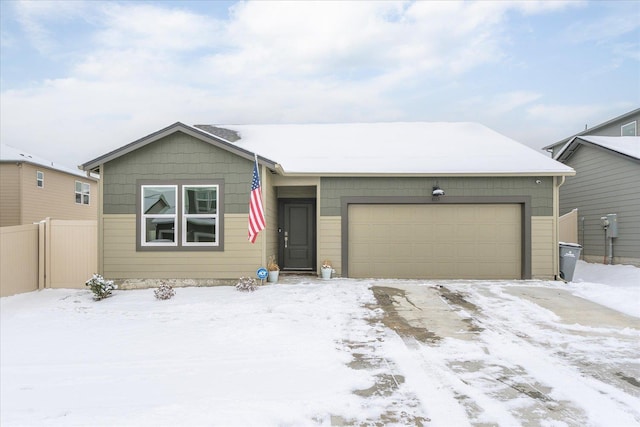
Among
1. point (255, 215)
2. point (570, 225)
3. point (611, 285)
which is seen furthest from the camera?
point (570, 225)

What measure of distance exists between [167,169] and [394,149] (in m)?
6.18

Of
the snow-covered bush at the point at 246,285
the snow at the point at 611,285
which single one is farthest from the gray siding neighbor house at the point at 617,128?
the snow-covered bush at the point at 246,285

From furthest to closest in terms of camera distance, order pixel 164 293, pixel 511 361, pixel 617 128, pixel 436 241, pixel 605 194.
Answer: pixel 617 128
pixel 605 194
pixel 436 241
pixel 164 293
pixel 511 361

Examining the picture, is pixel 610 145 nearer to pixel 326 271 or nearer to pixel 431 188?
pixel 431 188

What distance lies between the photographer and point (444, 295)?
772 cm

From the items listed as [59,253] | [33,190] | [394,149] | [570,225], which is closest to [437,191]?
[394,149]

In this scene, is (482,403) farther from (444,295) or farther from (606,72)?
(606,72)

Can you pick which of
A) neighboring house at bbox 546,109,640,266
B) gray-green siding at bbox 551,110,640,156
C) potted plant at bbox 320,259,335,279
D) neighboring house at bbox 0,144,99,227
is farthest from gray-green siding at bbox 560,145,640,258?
neighboring house at bbox 0,144,99,227

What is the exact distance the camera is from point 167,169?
356 inches

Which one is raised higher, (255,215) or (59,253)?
(255,215)

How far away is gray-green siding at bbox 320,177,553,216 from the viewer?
32.3 ft

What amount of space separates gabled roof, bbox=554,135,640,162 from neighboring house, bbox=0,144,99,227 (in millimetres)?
20898

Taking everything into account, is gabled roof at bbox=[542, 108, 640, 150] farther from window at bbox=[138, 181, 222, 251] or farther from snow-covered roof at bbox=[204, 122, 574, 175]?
window at bbox=[138, 181, 222, 251]

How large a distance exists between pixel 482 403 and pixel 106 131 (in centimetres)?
2207
